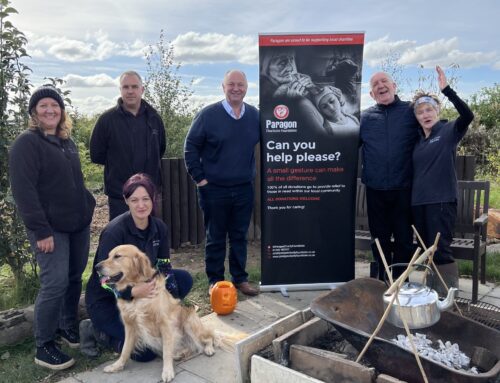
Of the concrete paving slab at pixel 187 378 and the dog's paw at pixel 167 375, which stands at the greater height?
the dog's paw at pixel 167 375

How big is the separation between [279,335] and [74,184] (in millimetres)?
1955

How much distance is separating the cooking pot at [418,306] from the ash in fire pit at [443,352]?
5.2 inches

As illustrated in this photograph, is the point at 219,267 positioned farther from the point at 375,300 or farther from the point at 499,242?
the point at 499,242

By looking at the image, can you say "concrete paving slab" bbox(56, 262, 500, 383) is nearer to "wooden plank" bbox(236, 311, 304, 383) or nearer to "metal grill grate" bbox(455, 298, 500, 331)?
"wooden plank" bbox(236, 311, 304, 383)

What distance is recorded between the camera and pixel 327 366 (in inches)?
113

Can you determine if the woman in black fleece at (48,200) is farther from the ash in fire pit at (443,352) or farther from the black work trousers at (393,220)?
the black work trousers at (393,220)

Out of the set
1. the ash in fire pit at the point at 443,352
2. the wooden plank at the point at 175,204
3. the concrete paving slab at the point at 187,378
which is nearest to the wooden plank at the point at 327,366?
the ash in fire pit at the point at 443,352

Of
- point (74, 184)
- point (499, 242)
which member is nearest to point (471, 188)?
point (499, 242)

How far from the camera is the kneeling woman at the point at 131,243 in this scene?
3.45 m

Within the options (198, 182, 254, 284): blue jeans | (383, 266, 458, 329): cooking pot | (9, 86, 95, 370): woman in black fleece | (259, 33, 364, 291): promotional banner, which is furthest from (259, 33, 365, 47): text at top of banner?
(383, 266, 458, 329): cooking pot

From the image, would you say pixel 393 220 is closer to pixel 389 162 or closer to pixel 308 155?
pixel 389 162

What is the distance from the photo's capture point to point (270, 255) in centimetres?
503

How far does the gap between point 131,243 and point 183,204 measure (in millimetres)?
3314

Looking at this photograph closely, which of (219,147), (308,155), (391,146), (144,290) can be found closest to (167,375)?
(144,290)
